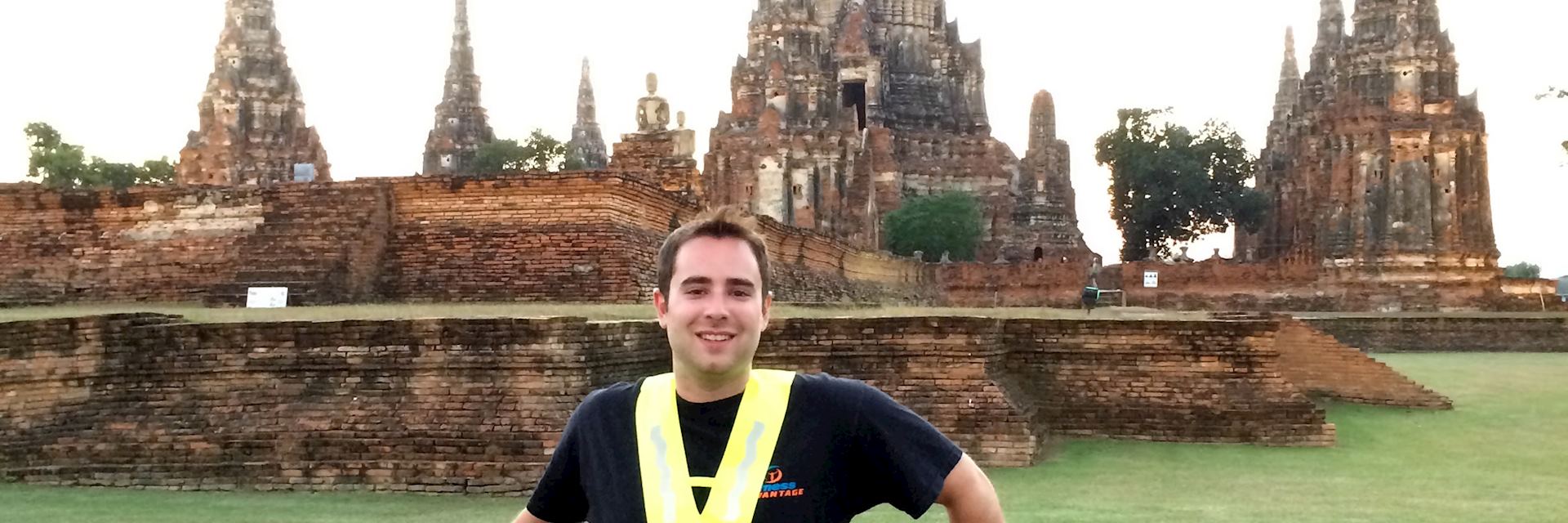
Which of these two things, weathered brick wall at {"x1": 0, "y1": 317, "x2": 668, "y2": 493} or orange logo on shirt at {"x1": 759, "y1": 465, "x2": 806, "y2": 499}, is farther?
weathered brick wall at {"x1": 0, "y1": 317, "x2": 668, "y2": 493}

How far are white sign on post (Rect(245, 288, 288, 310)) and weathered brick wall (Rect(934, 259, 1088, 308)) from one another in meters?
25.8

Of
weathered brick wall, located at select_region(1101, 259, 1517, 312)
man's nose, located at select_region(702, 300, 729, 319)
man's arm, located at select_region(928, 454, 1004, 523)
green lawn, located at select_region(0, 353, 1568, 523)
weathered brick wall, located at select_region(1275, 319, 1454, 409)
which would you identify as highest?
weathered brick wall, located at select_region(1101, 259, 1517, 312)

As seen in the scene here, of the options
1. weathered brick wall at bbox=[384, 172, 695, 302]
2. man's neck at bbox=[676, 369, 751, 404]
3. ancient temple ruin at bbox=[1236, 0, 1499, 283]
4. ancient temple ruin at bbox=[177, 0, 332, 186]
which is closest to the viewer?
man's neck at bbox=[676, 369, 751, 404]

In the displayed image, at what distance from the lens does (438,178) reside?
1188 cm

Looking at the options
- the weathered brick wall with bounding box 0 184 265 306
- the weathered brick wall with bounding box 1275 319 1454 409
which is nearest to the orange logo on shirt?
the weathered brick wall with bounding box 1275 319 1454 409

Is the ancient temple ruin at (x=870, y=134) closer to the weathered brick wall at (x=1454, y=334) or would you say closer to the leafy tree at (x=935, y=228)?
the leafy tree at (x=935, y=228)

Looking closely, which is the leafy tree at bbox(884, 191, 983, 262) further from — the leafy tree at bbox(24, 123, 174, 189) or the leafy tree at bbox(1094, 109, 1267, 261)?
the leafy tree at bbox(24, 123, 174, 189)

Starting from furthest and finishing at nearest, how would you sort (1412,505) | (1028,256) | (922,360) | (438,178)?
(1028,256) → (438,178) → (922,360) → (1412,505)

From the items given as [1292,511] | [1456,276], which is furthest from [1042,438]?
[1456,276]

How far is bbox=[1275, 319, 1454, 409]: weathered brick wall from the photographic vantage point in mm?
11227

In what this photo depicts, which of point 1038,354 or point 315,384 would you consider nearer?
point 315,384

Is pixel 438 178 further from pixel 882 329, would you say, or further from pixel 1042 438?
pixel 1042 438

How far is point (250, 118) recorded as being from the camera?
33531 millimetres

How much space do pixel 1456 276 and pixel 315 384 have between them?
29.0 metres
